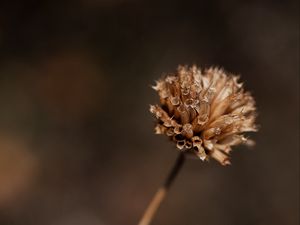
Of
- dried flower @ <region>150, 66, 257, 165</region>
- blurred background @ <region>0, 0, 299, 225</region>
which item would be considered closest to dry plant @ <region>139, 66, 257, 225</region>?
dried flower @ <region>150, 66, 257, 165</region>

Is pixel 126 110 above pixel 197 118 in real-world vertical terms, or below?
above

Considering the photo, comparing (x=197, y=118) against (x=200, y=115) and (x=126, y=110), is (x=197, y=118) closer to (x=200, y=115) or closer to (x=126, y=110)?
(x=200, y=115)

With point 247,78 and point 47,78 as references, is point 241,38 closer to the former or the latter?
point 247,78

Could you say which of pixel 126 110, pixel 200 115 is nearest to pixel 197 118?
pixel 200 115

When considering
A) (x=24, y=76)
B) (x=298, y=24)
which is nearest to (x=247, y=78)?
(x=298, y=24)

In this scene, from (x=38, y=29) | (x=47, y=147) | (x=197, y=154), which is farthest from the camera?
(x=38, y=29)

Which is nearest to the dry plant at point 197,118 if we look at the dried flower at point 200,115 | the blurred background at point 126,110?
the dried flower at point 200,115
